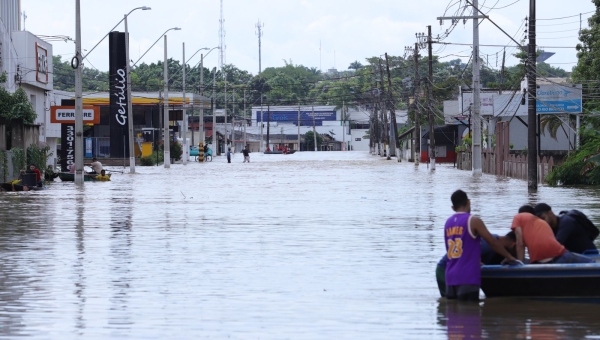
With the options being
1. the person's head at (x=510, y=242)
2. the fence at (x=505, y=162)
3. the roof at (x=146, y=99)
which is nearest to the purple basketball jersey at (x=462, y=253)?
the person's head at (x=510, y=242)

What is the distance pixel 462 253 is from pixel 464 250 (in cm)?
4

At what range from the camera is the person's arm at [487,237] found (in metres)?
10.9

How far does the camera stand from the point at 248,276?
13.8m

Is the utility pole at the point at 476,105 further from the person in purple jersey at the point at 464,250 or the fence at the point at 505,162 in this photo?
the person in purple jersey at the point at 464,250

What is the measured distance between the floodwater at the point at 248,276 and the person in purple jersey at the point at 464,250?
0.20 metres

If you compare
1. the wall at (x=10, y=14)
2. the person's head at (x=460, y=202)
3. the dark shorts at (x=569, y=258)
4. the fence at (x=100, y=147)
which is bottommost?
the dark shorts at (x=569, y=258)

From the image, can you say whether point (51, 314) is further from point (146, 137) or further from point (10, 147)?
point (146, 137)

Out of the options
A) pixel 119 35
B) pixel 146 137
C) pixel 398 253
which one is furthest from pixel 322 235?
pixel 146 137

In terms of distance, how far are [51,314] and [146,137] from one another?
3586 inches

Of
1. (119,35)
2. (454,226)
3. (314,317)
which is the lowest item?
(314,317)

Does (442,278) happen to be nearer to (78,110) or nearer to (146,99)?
(78,110)

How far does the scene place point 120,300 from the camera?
11695 mm

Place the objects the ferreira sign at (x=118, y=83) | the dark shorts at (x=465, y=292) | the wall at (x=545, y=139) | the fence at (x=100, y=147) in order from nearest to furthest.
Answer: the dark shorts at (x=465, y=292) → the wall at (x=545, y=139) → the ferreira sign at (x=118, y=83) → the fence at (x=100, y=147)

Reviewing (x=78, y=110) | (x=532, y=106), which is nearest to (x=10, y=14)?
(x=78, y=110)
